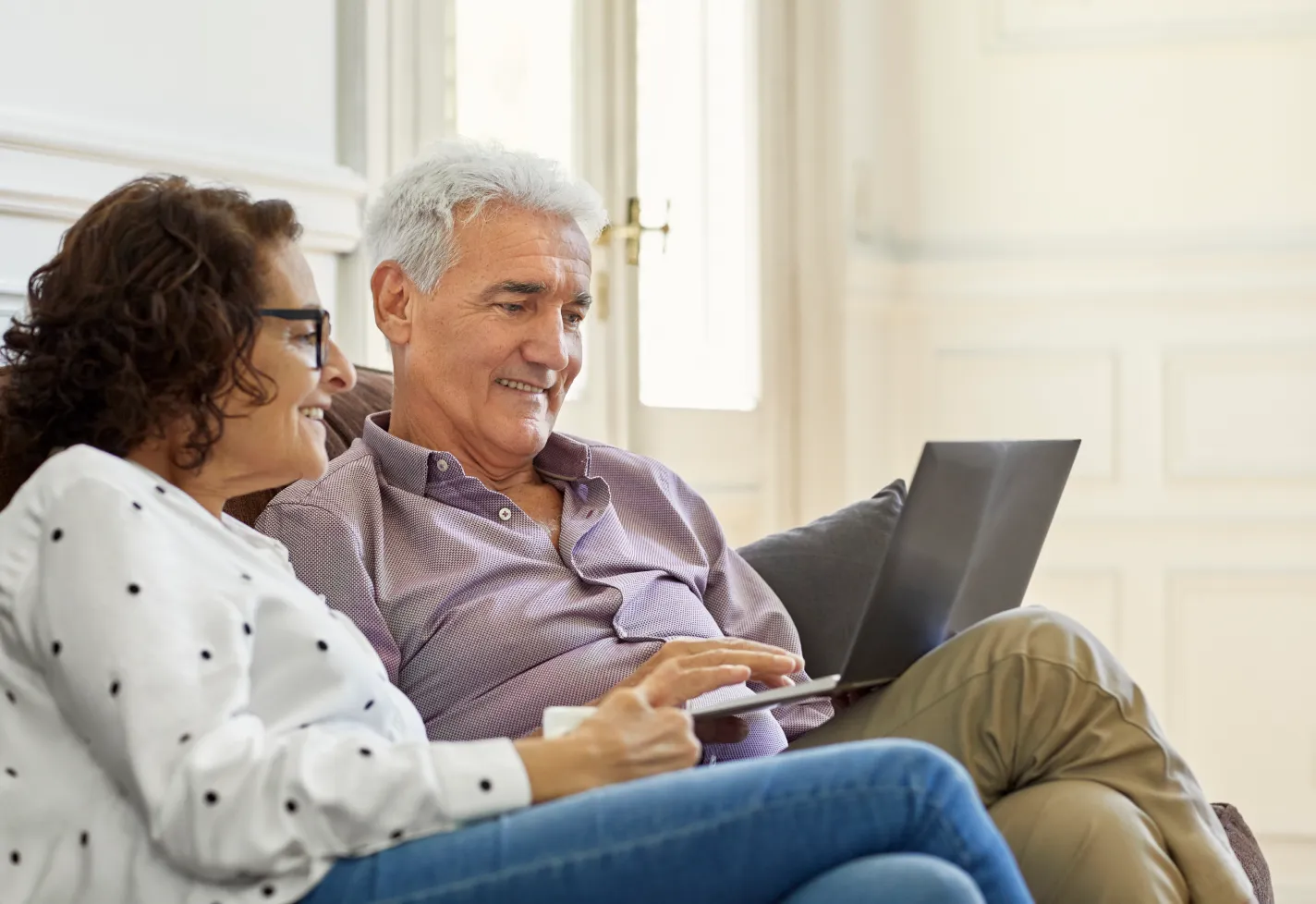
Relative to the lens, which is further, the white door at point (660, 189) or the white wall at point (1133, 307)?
the white wall at point (1133, 307)

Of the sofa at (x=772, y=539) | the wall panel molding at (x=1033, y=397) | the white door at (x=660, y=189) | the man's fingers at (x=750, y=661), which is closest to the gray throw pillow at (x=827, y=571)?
the sofa at (x=772, y=539)

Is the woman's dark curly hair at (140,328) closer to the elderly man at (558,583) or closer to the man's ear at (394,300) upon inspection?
the elderly man at (558,583)

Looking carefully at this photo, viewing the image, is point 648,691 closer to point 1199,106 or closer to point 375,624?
point 375,624

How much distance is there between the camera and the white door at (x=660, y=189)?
2.98 meters

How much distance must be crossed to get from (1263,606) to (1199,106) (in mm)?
1102

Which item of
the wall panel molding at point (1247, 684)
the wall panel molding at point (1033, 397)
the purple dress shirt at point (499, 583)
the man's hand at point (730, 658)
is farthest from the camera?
the wall panel molding at point (1033, 397)

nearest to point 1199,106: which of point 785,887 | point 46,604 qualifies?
point 785,887

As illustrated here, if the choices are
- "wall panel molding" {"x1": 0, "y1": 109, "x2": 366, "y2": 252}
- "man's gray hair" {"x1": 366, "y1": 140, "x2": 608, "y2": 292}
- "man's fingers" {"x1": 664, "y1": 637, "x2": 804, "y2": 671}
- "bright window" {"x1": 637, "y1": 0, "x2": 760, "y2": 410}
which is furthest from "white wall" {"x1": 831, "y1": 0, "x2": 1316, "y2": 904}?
"man's fingers" {"x1": 664, "y1": 637, "x2": 804, "y2": 671}

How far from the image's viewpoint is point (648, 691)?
1298 mm

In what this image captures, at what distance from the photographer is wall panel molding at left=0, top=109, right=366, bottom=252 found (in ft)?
5.79

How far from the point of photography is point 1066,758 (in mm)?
1431

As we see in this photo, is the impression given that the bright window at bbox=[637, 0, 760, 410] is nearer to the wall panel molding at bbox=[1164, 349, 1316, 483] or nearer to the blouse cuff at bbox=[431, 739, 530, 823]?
the wall panel molding at bbox=[1164, 349, 1316, 483]

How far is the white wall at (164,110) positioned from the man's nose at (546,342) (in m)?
0.56

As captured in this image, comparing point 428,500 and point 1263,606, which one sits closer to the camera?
point 428,500
